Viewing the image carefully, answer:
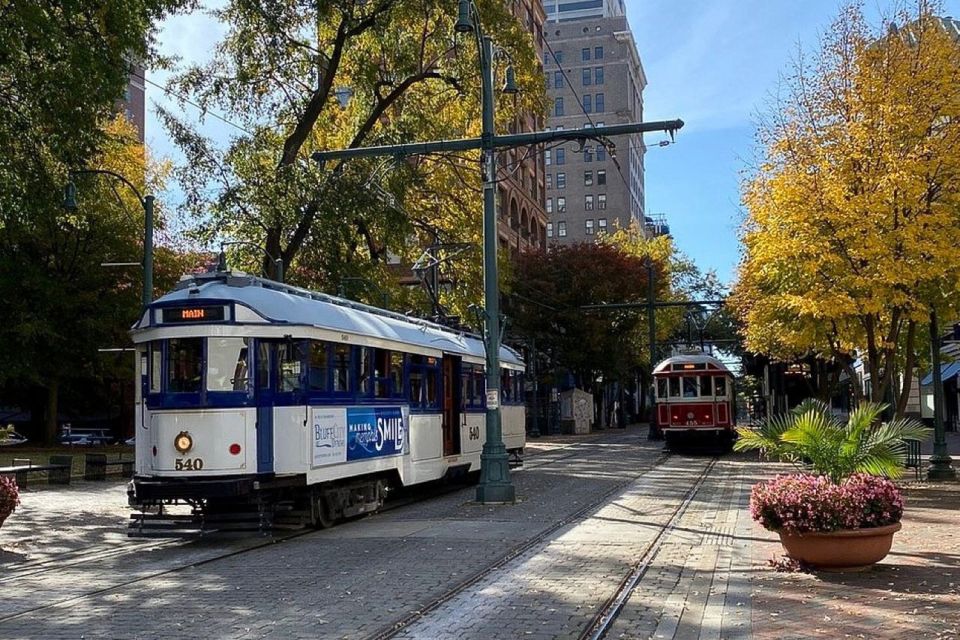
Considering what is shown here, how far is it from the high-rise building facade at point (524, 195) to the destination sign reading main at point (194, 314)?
158 feet

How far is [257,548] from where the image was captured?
13109mm

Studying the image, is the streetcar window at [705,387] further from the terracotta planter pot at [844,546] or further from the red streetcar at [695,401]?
the terracotta planter pot at [844,546]

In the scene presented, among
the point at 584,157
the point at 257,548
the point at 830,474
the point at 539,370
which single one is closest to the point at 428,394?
the point at 257,548

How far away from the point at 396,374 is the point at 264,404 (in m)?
4.31

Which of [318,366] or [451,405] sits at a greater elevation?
[318,366]

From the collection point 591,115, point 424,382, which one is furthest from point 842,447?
point 591,115

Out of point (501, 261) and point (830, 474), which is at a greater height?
point (501, 261)

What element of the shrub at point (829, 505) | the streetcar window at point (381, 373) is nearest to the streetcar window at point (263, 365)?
the streetcar window at point (381, 373)

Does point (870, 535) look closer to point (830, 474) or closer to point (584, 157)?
point (830, 474)

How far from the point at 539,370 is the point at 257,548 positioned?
1779 inches

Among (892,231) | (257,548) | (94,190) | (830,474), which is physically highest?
(94,190)

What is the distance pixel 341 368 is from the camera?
1530 cm

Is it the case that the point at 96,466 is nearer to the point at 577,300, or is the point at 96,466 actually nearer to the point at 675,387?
the point at 675,387

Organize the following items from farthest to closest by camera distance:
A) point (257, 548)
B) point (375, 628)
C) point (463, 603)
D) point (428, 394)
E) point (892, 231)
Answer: point (428, 394) < point (892, 231) < point (257, 548) < point (463, 603) < point (375, 628)
